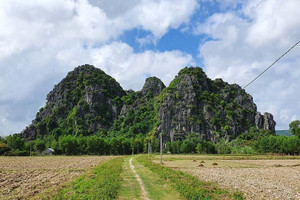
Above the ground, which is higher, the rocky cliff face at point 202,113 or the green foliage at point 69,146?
the rocky cliff face at point 202,113

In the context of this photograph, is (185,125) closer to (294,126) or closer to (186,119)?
(186,119)

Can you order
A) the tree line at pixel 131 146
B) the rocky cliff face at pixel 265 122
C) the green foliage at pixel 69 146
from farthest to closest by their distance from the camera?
the rocky cliff face at pixel 265 122 → the green foliage at pixel 69 146 → the tree line at pixel 131 146

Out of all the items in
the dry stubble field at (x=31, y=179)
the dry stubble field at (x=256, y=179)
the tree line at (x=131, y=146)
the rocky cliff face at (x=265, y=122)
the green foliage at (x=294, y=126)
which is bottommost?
the dry stubble field at (x=256, y=179)

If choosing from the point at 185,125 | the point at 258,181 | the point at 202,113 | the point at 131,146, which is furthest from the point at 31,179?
the point at 202,113

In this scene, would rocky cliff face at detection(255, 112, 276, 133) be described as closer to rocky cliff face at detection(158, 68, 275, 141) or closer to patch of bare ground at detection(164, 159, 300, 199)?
rocky cliff face at detection(158, 68, 275, 141)

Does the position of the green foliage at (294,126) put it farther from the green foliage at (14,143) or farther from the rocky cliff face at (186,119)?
the green foliage at (14,143)

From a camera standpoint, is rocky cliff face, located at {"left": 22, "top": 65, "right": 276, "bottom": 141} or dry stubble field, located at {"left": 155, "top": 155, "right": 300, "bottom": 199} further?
rocky cliff face, located at {"left": 22, "top": 65, "right": 276, "bottom": 141}

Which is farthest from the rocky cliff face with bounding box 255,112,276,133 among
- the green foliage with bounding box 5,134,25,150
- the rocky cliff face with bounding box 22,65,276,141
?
the green foliage with bounding box 5,134,25,150

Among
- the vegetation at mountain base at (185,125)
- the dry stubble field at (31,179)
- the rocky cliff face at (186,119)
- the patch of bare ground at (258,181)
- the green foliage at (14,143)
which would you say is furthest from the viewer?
the rocky cliff face at (186,119)

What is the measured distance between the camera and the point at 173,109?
178 m

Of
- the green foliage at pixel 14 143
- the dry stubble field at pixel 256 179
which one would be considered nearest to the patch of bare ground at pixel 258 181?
the dry stubble field at pixel 256 179

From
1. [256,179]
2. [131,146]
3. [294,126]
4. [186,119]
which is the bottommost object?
[256,179]

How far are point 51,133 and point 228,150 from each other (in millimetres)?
133436

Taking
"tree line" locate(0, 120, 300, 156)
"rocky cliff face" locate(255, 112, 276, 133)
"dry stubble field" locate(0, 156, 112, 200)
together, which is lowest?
"dry stubble field" locate(0, 156, 112, 200)
